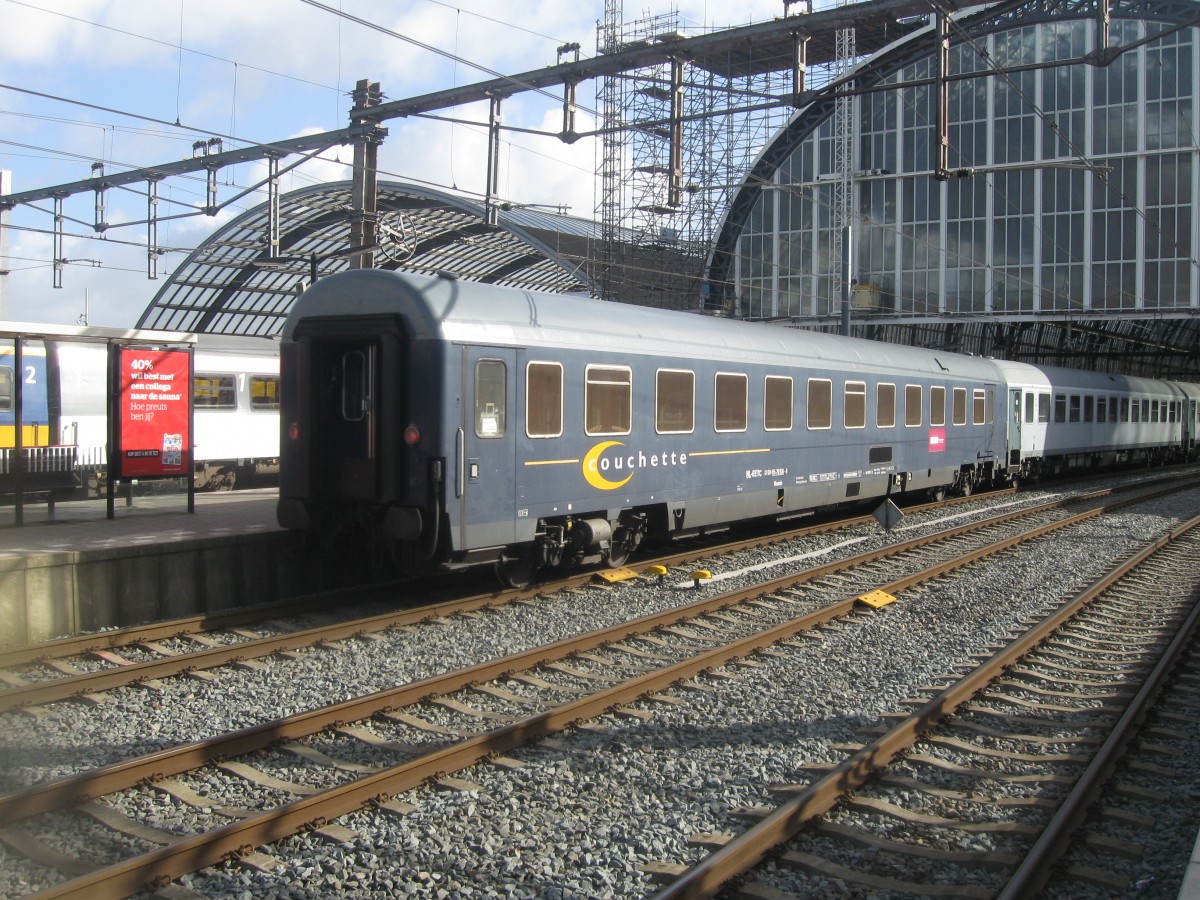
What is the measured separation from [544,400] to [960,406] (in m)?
13.5

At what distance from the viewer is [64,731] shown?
22.6ft

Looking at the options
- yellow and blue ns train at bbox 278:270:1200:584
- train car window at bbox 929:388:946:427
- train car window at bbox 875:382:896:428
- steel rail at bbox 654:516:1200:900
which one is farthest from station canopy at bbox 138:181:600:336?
steel rail at bbox 654:516:1200:900

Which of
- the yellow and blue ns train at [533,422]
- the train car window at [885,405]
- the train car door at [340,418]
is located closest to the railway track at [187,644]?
the yellow and blue ns train at [533,422]

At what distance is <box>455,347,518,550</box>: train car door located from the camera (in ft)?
33.2

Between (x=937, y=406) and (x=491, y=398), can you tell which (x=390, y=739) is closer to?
(x=491, y=398)

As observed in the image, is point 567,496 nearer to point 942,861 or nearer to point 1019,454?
point 942,861

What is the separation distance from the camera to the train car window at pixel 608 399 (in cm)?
1158

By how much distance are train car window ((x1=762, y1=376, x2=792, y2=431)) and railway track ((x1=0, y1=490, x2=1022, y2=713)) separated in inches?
176

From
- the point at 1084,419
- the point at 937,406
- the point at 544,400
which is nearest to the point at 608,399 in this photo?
the point at 544,400

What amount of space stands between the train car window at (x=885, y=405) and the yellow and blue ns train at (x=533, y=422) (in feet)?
4.21

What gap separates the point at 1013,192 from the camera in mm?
42500

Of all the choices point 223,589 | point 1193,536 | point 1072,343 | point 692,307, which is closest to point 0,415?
point 223,589

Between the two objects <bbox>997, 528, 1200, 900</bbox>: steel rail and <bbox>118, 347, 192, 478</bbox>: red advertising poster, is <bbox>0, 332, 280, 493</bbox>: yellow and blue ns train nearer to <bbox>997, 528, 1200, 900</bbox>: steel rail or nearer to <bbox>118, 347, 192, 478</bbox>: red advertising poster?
<bbox>118, 347, 192, 478</bbox>: red advertising poster

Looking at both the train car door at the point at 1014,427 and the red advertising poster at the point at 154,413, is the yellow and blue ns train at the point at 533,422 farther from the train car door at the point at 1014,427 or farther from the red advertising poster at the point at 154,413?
the train car door at the point at 1014,427
